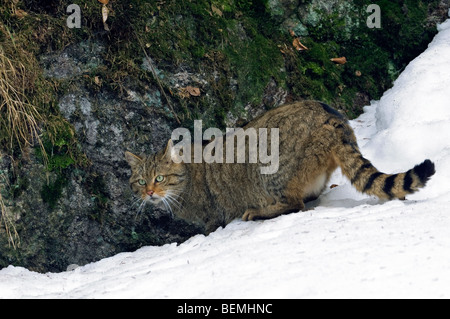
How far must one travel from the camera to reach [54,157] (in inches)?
243

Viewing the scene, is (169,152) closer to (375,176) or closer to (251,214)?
(251,214)

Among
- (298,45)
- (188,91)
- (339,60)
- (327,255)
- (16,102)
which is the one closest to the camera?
(327,255)

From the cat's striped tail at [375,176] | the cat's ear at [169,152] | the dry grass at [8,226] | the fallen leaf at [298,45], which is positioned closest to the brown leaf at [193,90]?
the cat's ear at [169,152]

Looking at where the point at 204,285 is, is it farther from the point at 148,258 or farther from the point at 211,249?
the point at 148,258

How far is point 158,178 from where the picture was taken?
628 centimetres

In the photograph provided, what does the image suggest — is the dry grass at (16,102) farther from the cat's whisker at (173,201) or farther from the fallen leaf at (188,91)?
the fallen leaf at (188,91)

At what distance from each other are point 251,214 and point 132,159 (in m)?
1.42

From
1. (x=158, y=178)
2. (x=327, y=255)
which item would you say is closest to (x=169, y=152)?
(x=158, y=178)

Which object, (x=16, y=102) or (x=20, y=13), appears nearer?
(x=16, y=102)

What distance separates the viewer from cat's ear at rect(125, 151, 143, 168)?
6173 mm

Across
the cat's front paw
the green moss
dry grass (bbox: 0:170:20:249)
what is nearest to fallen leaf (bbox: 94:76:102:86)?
the green moss

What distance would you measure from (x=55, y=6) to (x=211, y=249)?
3465 mm

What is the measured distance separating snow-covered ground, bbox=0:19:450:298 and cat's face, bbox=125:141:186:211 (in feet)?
2.02

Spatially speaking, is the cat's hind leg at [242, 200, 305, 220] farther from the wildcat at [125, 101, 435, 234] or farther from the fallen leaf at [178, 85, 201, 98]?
the fallen leaf at [178, 85, 201, 98]
